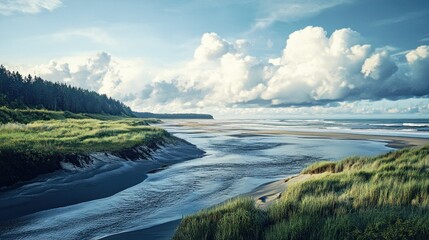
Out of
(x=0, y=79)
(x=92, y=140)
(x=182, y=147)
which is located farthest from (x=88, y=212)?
(x=0, y=79)

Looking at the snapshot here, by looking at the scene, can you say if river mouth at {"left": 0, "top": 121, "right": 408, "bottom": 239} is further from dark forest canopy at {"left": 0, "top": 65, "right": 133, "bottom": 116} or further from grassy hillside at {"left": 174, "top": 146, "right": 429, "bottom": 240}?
dark forest canopy at {"left": 0, "top": 65, "right": 133, "bottom": 116}

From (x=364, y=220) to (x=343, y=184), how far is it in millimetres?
5063

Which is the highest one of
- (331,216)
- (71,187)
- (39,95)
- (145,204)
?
(39,95)

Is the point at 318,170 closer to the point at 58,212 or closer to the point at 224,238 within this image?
the point at 224,238

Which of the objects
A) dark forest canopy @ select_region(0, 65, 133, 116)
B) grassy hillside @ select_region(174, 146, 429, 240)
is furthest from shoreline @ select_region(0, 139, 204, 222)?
dark forest canopy @ select_region(0, 65, 133, 116)

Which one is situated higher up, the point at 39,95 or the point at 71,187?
the point at 39,95

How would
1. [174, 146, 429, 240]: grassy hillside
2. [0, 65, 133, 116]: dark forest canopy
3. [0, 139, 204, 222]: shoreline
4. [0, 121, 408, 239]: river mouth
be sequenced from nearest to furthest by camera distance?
[174, 146, 429, 240]: grassy hillside → [0, 121, 408, 239]: river mouth → [0, 139, 204, 222]: shoreline → [0, 65, 133, 116]: dark forest canopy

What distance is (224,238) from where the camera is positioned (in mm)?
7719

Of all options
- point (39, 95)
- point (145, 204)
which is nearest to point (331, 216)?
point (145, 204)

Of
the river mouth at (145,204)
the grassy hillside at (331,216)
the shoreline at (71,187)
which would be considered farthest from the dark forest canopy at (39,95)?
the grassy hillside at (331,216)

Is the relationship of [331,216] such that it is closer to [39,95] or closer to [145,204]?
[145,204]

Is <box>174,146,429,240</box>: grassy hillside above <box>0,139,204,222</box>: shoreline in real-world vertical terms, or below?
above

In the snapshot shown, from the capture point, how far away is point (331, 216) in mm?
8508

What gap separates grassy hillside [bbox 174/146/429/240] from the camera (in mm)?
6988
